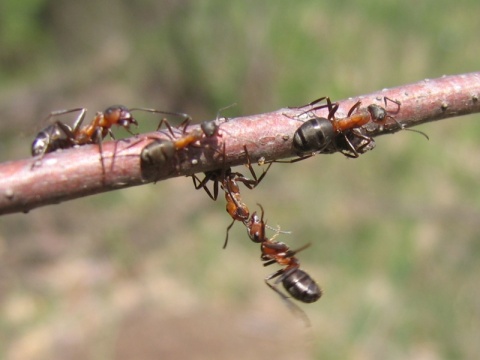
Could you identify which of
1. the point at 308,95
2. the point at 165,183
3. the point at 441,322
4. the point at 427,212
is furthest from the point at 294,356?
the point at 308,95

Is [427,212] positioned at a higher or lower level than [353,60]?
lower

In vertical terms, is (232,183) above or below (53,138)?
below

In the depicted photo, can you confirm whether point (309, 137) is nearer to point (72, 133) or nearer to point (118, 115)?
point (72, 133)

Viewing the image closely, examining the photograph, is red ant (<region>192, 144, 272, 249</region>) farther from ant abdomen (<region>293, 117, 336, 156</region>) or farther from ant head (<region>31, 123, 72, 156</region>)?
ant head (<region>31, 123, 72, 156</region>)

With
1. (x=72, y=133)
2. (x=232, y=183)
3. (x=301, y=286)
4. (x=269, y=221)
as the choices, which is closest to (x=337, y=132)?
(x=232, y=183)

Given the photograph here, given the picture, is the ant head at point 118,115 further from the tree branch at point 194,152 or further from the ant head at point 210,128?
the ant head at point 210,128

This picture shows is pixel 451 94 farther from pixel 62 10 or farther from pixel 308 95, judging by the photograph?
pixel 62 10
